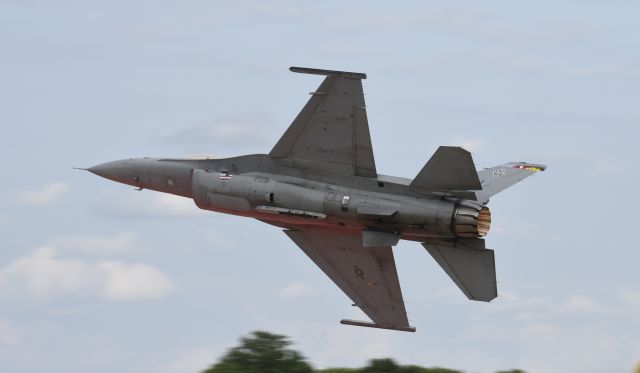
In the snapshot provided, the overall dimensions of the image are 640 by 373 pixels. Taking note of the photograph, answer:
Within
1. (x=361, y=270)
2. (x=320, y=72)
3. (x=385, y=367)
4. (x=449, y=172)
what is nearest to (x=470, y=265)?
(x=449, y=172)

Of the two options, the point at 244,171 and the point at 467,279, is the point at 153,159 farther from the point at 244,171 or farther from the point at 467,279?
the point at 467,279

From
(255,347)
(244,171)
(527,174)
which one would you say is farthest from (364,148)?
(255,347)

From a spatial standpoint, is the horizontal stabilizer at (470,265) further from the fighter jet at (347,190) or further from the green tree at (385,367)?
the green tree at (385,367)

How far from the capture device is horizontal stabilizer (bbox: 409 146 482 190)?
31828 millimetres

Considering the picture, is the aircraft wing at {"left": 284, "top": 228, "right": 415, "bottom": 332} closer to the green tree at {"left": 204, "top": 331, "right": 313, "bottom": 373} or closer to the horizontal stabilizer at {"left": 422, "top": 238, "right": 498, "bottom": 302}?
the horizontal stabilizer at {"left": 422, "top": 238, "right": 498, "bottom": 302}

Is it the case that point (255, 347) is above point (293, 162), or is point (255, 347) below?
below

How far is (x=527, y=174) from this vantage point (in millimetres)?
36875

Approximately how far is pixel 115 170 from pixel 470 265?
393 inches

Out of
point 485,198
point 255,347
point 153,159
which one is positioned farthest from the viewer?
point 255,347

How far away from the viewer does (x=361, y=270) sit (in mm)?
35969

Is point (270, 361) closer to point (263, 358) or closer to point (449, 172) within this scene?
point (263, 358)

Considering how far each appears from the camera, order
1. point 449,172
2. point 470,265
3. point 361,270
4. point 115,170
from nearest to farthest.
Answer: point 449,172 → point 470,265 → point 361,270 → point 115,170

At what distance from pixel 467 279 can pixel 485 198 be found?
6.95 feet

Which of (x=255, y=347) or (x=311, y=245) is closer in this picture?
(x=311, y=245)
